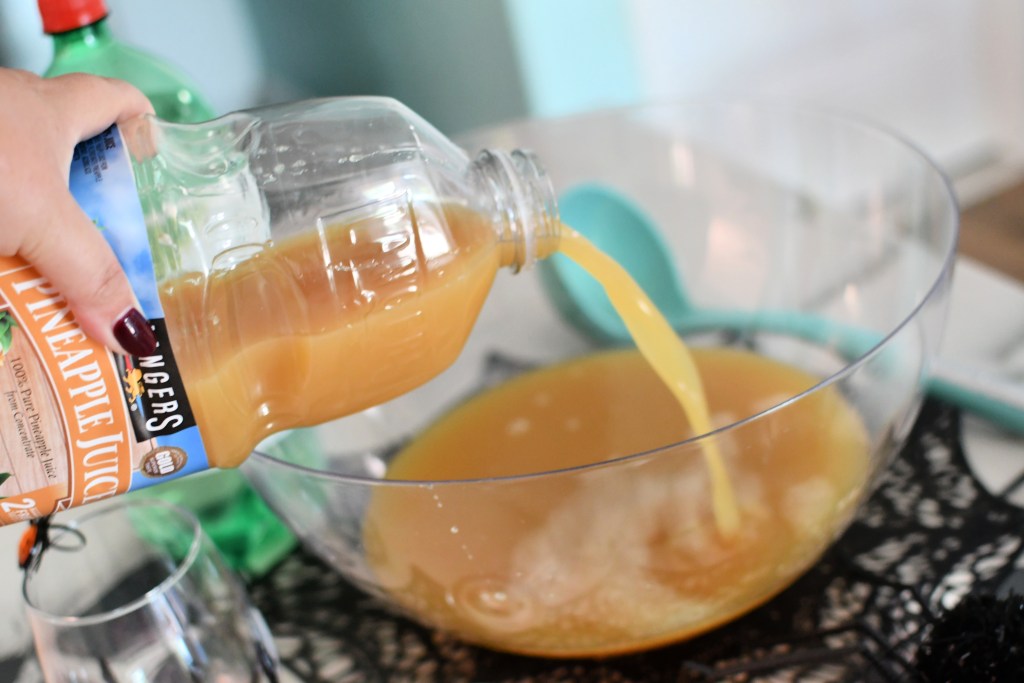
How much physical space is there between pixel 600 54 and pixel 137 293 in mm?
924

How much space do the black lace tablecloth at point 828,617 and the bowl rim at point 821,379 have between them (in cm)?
10

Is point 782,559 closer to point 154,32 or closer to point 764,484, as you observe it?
point 764,484

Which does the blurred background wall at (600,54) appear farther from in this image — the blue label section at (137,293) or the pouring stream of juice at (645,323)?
the blue label section at (137,293)

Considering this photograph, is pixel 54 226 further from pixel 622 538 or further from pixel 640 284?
pixel 640 284

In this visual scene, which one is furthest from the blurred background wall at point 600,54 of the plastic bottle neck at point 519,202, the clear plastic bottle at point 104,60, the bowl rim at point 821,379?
the plastic bottle neck at point 519,202

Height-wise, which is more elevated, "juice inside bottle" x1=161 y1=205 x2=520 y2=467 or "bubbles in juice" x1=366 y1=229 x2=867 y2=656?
"juice inside bottle" x1=161 y1=205 x2=520 y2=467

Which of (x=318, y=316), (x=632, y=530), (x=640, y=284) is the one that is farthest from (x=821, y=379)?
(x=318, y=316)

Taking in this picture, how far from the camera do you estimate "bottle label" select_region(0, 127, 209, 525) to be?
1.44 feet

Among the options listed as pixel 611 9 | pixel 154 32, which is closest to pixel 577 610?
pixel 611 9

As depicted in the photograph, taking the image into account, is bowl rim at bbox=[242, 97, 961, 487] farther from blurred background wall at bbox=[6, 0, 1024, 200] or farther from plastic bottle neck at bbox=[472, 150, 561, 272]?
blurred background wall at bbox=[6, 0, 1024, 200]

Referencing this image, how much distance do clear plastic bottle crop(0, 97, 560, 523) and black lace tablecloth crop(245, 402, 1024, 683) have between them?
19cm

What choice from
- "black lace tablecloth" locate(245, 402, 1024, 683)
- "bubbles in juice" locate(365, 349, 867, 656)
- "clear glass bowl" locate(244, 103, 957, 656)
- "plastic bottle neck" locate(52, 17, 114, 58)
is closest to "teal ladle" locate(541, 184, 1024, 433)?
"clear glass bowl" locate(244, 103, 957, 656)

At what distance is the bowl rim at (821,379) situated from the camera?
0.50 meters

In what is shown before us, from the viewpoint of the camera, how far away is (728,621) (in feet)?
2.03
